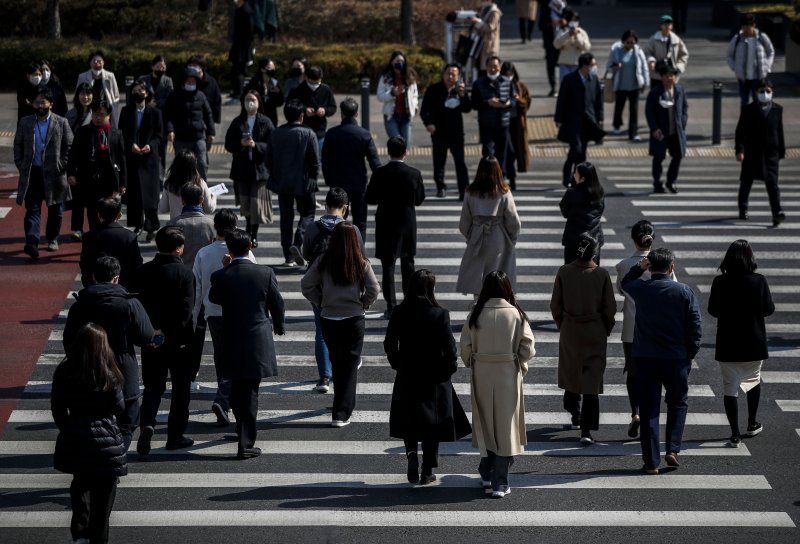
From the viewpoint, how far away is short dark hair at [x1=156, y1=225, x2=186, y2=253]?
35.2 ft

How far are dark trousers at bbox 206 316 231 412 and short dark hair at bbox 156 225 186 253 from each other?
2.24 ft

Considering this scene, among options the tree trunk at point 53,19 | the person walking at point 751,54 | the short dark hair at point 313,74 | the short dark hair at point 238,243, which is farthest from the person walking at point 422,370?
the tree trunk at point 53,19

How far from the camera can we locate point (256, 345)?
10.5 meters

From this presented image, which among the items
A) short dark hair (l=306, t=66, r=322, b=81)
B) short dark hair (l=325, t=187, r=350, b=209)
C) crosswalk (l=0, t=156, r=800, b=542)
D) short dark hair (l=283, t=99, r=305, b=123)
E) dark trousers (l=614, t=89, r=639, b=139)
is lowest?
crosswalk (l=0, t=156, r=800, b=542)

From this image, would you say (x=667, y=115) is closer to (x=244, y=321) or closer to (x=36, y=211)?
(x=36, y=211)

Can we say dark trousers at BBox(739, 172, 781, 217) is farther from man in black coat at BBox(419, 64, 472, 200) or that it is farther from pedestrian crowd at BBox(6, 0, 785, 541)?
pedestrian crowd at BBox(6, 0, 785, 541)

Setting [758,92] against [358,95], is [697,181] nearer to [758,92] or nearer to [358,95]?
[758,92]

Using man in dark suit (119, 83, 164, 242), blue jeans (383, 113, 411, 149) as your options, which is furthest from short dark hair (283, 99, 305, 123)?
blue jeans (383, 113, 411, 149)

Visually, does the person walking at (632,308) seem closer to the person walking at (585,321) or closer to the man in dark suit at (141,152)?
the person walking at (585,321)

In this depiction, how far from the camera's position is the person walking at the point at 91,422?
8625mm

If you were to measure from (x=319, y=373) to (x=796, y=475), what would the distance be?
4.23 metres

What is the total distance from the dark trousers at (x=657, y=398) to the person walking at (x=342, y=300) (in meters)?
2.22

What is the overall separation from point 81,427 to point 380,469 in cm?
261

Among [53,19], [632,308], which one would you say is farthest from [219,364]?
[53,19]
